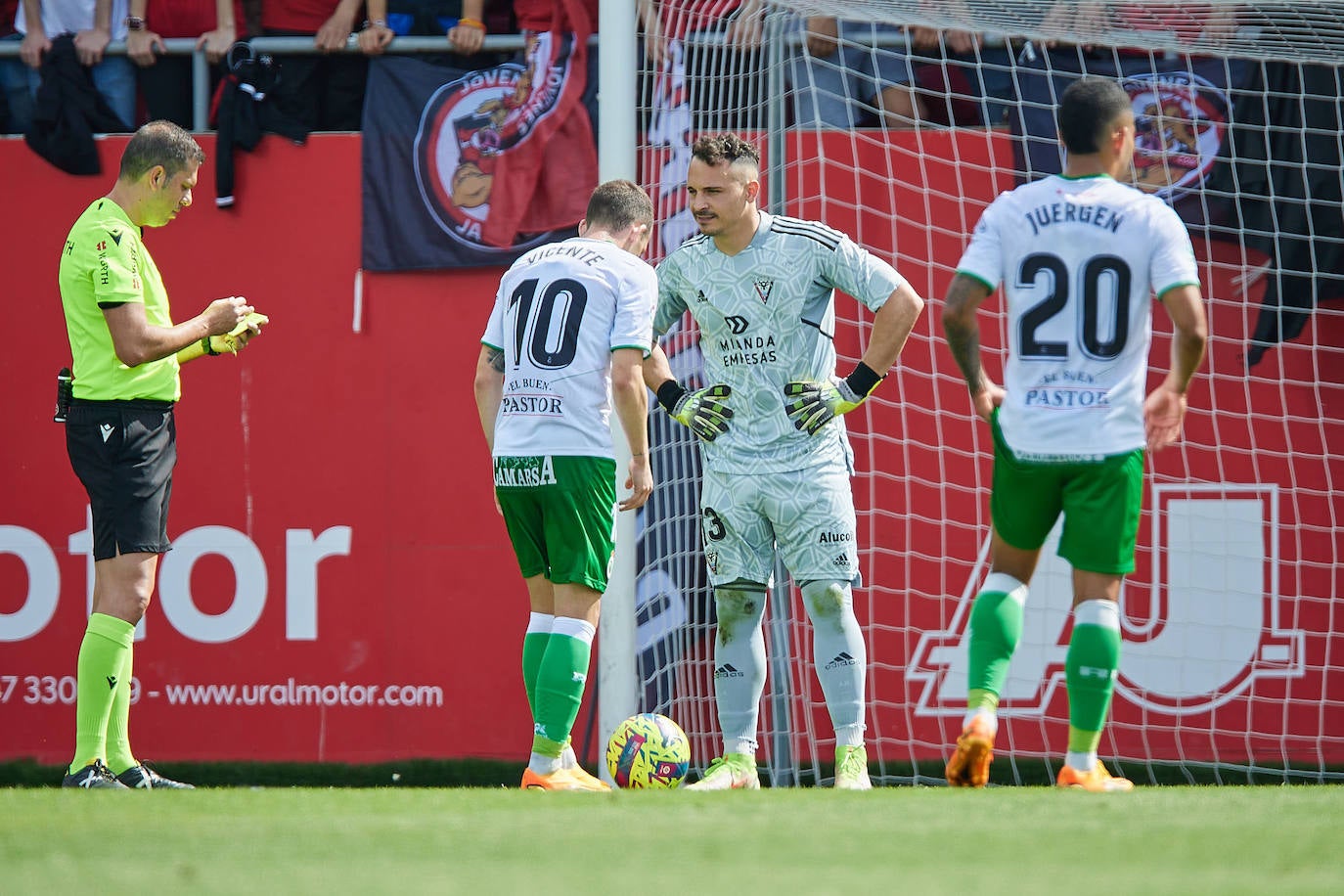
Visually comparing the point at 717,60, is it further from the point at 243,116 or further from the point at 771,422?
the point at 771,422

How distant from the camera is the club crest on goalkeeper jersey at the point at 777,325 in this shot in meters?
5.20

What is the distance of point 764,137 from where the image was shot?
6.82 metres

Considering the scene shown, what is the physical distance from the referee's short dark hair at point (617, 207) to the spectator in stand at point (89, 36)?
3.18 m

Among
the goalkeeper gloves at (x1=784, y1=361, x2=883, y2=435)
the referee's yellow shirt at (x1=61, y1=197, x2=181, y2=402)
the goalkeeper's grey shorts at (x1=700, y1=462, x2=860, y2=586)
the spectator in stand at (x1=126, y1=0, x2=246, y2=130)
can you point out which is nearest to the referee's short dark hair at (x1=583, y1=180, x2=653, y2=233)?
the goalkeeper gloves at (x1=784, y1=361, x2=883, y2=435)

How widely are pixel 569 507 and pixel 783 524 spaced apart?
0.74m

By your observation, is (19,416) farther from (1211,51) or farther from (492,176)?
(1211,51)

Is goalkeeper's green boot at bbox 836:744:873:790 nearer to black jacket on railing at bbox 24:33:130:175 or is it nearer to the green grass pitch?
the green grass pitch

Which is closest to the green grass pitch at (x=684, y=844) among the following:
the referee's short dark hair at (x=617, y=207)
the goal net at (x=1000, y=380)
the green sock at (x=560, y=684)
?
the green sock at (x=560, y=684)

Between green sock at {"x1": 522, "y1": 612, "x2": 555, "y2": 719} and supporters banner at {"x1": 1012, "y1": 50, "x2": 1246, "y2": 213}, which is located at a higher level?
supporters banner at {"x1": 1012, "y1": 50, "x2": 1246, "y2": 213}

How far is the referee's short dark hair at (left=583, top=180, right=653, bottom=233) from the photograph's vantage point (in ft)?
16.8

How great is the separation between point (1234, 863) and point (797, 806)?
1151 millimetres

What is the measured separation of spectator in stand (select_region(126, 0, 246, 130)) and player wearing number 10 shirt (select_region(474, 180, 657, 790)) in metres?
3.07

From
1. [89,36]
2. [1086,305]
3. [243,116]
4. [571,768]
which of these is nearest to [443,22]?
[243,116]

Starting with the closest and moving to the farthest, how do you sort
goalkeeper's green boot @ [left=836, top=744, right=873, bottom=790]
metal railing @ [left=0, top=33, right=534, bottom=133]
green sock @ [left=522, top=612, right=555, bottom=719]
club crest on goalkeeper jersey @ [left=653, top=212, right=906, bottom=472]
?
goalkeeper's green boot @ [left=836, top=744, right=873, bottom=790], green sock @ [left=522, top=612, right=555, bottom=719], club crest on goalkeeper jersey @ [left=653, top=212, right=906, bottom=472], metal railing @ [left=0, top=33, right=534, bottom=133]
